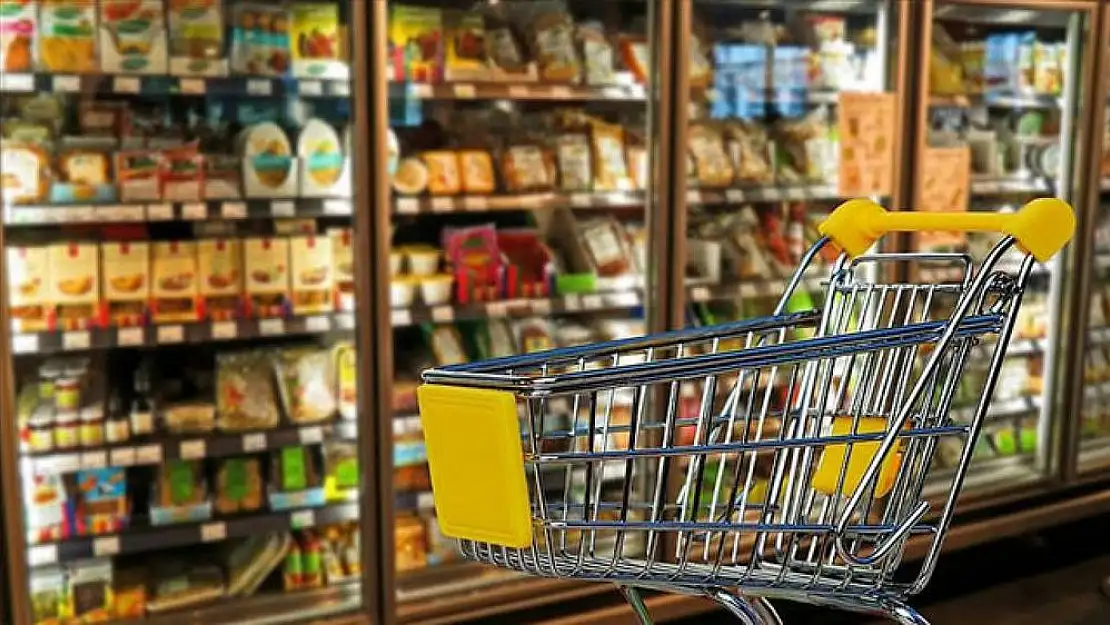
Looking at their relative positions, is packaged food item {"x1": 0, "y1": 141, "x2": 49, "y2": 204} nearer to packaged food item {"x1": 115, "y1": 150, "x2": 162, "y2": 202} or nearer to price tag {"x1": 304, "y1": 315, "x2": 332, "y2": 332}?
packaged food item {"x1": 115, "y1": 150, "x2": 162, "y2": 202}

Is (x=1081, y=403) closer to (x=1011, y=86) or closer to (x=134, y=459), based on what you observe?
(x=1011, y=86)

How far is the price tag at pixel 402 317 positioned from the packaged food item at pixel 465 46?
0.63 meters

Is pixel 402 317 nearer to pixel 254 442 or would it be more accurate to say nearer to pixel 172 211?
pixel 254 442

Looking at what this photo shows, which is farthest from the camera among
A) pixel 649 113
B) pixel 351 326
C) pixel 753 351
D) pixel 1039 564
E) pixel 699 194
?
pixel 1039 564

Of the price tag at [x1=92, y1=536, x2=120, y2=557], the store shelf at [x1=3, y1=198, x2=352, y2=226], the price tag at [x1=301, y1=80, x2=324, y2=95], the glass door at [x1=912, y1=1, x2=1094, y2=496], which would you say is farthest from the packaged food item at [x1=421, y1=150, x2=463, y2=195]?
the glass door at [x1=912, y1=1, x2=1094, y2=496]

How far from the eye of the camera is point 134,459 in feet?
8.73

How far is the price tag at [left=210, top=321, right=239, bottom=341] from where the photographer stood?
2705 millimetres

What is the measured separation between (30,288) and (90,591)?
75 cm

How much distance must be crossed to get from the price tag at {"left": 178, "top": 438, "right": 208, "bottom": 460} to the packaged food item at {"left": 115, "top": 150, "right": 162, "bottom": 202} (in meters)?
0.59

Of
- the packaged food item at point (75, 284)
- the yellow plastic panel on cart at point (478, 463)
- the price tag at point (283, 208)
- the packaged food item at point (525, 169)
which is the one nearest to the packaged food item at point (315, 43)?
the price tag at point (283, 208)

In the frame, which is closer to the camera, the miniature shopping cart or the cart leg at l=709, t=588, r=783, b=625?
the miniature shopping cart

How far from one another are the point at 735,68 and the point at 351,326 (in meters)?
1.48

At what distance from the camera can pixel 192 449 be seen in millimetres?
2711

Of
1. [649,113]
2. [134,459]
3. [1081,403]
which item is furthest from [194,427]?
[1081,403]
